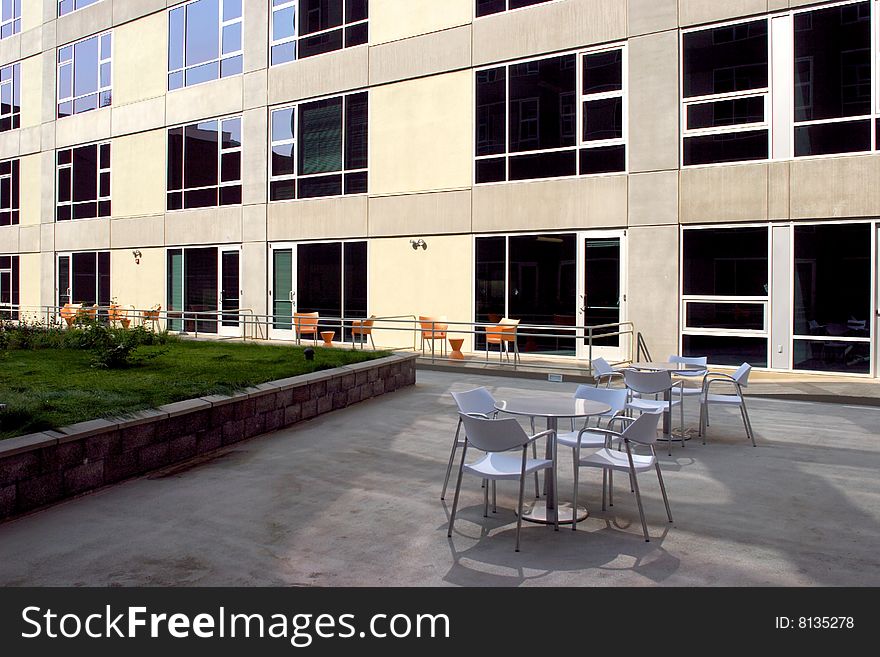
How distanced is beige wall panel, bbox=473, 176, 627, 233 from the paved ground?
7.14 meters

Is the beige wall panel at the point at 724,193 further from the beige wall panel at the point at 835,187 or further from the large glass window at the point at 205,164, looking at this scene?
the large glass window at the point at 205,164

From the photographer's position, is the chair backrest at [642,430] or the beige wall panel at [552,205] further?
the beige wall panel at [552,205]

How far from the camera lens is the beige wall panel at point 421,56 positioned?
15812 millimetres

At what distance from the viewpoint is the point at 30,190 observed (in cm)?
2497

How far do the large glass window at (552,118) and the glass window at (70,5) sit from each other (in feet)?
48.2

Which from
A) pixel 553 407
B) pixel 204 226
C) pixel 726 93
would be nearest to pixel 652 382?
pixel 553 407

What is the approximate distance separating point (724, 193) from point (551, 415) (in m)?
8.90

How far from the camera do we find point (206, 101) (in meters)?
20.2

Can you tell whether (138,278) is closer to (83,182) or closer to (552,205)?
(83,182)

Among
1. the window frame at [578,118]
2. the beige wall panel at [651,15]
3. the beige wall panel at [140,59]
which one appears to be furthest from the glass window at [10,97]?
the beige wall panel at [651,15]

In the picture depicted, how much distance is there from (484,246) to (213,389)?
8.62 meters

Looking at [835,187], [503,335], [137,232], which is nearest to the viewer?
[835,187]
